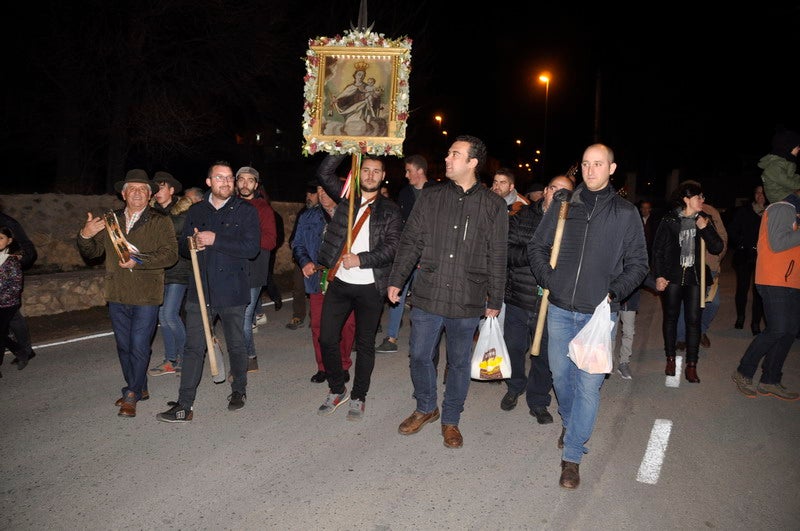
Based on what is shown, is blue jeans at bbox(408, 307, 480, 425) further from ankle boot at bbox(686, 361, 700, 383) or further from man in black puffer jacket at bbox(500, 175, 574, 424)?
ankle boot at bbox(686, 361, 700, 383)

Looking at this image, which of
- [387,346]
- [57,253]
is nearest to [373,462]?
[387,346]

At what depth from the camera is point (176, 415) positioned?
195 inches

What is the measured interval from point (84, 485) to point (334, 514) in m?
1.69

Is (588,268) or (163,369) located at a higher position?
(588,268)

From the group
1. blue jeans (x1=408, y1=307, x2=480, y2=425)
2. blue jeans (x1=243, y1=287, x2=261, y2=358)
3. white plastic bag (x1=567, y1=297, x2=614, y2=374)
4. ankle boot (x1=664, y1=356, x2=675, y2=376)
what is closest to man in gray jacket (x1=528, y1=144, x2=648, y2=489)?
white plastic bag (x1=567, y1=297, x2=614, y2=374)

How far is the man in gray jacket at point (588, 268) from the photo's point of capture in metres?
3.97

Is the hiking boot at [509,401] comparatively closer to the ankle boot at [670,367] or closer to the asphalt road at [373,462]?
the asphalt road at [373,462]

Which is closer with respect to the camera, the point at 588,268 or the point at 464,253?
the point at 588,268

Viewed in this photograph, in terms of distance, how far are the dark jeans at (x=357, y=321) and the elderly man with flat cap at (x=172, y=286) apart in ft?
5.74

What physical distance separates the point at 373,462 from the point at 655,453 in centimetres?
218

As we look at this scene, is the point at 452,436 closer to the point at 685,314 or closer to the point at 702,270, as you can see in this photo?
the point at 685,314

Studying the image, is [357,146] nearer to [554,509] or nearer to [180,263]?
[180,263]

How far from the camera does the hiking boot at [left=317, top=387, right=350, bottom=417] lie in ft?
17.3

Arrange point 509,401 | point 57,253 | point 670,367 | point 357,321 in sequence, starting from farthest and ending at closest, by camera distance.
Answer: point 57,253
point 670,367
point 509,401
point 357,321
